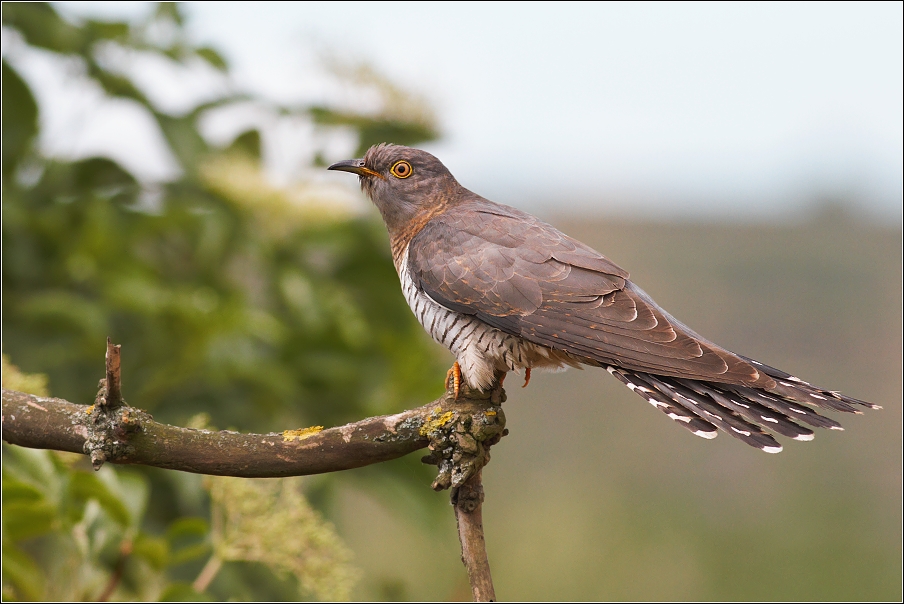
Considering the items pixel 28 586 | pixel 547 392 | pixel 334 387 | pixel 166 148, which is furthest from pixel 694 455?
pixel 28 586

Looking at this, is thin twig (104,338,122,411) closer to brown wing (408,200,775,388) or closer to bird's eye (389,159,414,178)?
brown wing (408,200,775,388)

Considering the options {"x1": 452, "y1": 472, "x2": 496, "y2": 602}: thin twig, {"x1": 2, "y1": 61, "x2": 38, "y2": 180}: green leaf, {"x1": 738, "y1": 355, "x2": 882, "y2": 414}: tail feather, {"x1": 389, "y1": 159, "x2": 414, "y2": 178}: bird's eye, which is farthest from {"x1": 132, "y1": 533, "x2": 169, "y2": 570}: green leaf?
{"x1": 2, "y1": 61, "x2": 38, "y2": 180}: green leaf

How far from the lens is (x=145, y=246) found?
3250mm

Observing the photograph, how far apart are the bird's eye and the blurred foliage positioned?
81 centimetres

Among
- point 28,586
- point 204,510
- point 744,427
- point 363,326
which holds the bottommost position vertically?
point 28,586

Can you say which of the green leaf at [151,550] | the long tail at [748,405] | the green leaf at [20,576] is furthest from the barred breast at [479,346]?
the green leaf at [20,576]

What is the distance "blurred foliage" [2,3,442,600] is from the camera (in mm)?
2664

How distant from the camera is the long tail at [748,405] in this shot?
146 centimetres

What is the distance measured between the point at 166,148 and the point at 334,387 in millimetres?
1181

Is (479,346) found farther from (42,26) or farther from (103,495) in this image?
(42,26)

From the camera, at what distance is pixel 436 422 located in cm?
152

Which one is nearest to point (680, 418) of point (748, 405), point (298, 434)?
point (748, 405)

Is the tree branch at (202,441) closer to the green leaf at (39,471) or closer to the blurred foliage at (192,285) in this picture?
the green leaf at (39,471)

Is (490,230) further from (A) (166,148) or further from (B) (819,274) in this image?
(B) (819,274)
